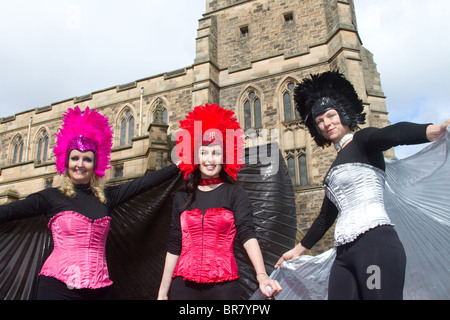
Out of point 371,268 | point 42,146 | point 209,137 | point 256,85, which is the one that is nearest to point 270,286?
point 371,268

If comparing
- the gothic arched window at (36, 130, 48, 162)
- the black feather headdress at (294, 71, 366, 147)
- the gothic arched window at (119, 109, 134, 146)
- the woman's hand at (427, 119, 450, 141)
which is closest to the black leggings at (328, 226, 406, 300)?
the woman's hand at (427, 119, 450, 141)

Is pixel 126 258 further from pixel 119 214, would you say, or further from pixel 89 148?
pixel 89 148

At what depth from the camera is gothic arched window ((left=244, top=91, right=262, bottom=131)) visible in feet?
54.7

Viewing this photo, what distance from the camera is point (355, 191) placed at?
7.87ft

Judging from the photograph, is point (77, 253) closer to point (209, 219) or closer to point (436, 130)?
point (209, 219)

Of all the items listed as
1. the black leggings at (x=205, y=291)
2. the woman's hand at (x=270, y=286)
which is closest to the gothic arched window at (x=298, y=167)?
the black leggings at (x=205, y=291)

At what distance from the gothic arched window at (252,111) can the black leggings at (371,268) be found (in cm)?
1431

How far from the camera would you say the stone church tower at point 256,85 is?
13852mm

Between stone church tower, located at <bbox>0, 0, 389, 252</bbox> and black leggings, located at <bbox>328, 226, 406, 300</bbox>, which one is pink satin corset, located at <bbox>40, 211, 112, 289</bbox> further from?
stone church tower, located at <bbox>0, 0, 389, 252</bbox>

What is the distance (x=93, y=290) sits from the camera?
259 cm

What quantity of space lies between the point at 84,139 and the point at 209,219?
4.15 ft

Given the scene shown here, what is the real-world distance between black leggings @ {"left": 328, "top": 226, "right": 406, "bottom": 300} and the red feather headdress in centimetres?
95

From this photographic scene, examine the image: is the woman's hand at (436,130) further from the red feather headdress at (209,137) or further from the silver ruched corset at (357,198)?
the red feather headdress at (209,137)

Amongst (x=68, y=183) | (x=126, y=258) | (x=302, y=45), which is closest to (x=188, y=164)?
(x=68, y=183)
